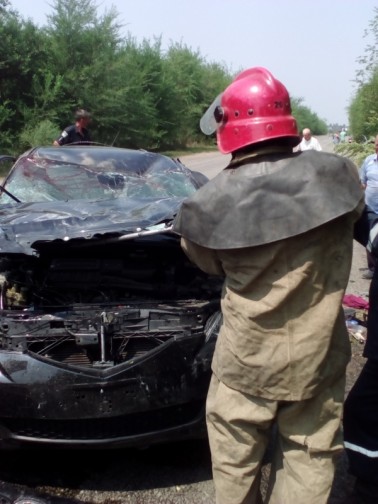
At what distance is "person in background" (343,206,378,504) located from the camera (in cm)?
259

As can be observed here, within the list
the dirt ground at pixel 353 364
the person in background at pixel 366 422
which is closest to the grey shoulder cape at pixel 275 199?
the person in background at pixel 366 422

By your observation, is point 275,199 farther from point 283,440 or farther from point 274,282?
point 283,440

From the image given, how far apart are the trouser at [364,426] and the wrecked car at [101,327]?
26.4 inches

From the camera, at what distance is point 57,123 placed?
2708 cm

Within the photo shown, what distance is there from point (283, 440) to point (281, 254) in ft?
2.32

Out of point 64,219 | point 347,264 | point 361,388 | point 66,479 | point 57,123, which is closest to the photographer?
point 347,264

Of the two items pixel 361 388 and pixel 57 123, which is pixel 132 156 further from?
pixel 57 123

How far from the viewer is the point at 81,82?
29375 millimetres

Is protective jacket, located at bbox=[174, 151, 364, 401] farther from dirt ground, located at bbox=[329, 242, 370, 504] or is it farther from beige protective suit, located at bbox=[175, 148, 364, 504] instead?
dirt ground, located at bbox=[329, 242, 370, 504]

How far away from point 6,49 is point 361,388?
25447 millimetres

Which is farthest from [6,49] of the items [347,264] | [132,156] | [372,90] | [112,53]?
[347,264]

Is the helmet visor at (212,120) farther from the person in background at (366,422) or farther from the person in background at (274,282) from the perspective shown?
the person in background at (366,422)

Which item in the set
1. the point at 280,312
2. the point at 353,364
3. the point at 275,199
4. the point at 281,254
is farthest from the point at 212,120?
the point at 353,364

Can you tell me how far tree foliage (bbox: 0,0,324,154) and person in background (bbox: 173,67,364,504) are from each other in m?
23.8
